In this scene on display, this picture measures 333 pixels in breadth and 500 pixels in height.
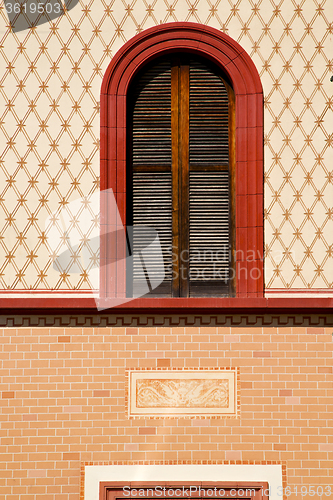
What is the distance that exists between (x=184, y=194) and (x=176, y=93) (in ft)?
4.17

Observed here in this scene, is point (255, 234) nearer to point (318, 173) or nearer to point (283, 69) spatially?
point (318, 173)

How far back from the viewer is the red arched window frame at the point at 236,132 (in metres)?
6.29

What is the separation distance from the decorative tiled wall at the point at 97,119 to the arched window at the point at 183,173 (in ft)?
1.54

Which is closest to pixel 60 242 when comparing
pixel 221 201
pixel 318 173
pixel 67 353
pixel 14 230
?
pixel 14 230

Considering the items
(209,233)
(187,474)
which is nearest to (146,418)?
(187,474)

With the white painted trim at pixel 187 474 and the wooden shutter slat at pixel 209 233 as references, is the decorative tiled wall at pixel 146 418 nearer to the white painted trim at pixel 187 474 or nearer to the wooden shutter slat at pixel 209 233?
the white painted trim at pixel 187 474

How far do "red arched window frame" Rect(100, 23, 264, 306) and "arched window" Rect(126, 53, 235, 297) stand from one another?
0.56 ft

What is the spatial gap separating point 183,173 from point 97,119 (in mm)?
1221

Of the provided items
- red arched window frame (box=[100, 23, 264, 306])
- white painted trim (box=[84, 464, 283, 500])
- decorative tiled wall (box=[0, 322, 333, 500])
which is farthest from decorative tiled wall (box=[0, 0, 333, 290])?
white painted trim (box=[84, 464, 283, 500])

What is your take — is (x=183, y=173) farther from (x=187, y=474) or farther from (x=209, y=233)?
(x=187, y=474)

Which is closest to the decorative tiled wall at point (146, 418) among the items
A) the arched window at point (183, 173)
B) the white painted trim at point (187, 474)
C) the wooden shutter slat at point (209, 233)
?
the white painted trim at point (187, 474)

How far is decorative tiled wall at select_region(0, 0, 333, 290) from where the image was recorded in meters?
6.35

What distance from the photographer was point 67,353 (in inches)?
239

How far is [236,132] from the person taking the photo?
6477 mm
